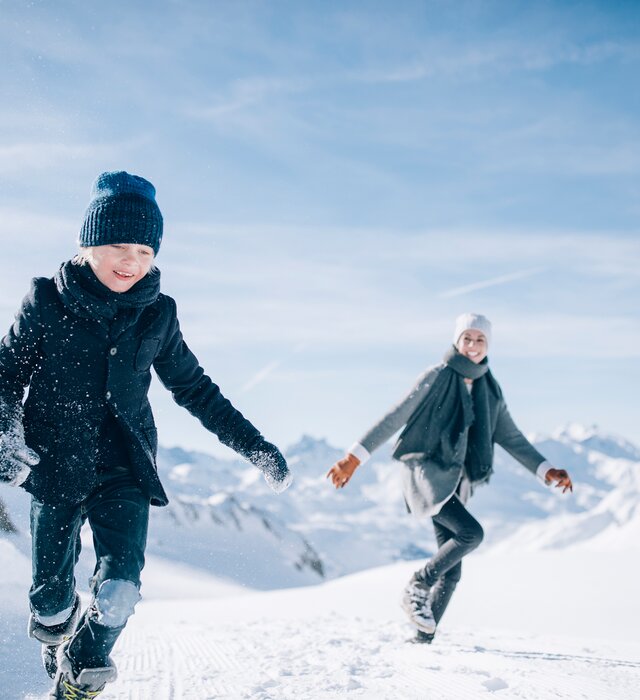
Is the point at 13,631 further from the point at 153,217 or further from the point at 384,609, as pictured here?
the point at 384,609

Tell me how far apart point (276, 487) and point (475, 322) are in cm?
288

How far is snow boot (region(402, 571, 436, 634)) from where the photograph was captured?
5246mm

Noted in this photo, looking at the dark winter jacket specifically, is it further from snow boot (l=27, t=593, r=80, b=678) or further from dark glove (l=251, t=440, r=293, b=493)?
snow boot (l=27, t=593, r=80, b=678)

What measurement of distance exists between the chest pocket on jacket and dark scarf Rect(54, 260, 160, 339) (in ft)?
0.41

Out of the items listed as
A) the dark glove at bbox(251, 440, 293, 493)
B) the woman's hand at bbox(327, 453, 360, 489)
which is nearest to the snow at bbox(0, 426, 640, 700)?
the dark glove at bbox(251, 440, 293, 493)

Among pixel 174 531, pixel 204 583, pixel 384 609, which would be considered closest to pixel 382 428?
pixel 384 609

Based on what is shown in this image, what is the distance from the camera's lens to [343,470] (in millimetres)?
5297

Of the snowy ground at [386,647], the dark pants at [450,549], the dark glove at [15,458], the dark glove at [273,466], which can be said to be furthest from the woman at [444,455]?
the dark glove at [15,458]

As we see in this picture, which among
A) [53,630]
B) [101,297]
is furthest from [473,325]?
[53,630]

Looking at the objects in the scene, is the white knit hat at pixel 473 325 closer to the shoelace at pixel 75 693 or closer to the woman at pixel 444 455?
the woman at pixel 444 455

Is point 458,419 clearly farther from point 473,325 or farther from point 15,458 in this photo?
point 15,458

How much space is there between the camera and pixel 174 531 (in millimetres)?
34844

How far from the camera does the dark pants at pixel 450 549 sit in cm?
529

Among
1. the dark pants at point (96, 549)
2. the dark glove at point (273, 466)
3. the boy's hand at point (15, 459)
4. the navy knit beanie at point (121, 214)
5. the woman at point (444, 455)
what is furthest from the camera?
the woman at point (444, 455)
